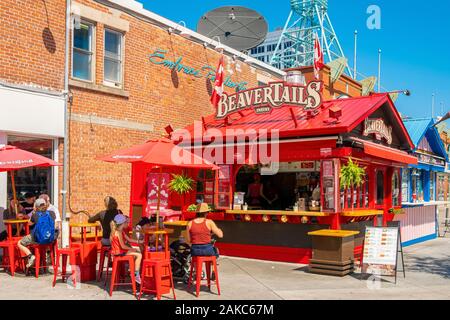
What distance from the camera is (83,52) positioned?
14461mm

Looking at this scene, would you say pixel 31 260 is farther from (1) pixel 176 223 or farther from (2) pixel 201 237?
(1) pixel 176 223

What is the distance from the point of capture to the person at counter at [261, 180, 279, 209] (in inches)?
625

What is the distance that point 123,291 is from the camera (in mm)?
8711

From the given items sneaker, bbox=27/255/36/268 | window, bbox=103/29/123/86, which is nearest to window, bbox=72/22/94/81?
window, bbox=103/29/123/86

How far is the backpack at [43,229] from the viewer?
970 cm

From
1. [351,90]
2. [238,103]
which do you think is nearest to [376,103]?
[238,103]

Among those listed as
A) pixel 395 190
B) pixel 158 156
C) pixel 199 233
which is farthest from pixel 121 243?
pixel 395 190

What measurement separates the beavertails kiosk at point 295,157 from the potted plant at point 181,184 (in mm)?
306

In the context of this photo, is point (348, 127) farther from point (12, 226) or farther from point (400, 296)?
point (12, 226)

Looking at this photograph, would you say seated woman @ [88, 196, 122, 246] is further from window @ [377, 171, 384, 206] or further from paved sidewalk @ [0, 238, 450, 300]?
window @ [377, 171, 384, 206]

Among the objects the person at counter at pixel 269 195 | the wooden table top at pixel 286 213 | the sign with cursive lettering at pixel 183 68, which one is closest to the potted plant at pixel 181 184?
the wooden table top at pixel 286 213

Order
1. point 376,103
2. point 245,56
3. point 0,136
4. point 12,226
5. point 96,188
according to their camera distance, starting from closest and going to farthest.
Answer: point 12,226 → point 0,136 → point 376,103 → point 96,188 → point 245,56

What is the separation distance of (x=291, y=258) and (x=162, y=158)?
16.2ft

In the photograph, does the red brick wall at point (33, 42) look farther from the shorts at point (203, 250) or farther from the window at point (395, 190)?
the window at point (395, 190)
